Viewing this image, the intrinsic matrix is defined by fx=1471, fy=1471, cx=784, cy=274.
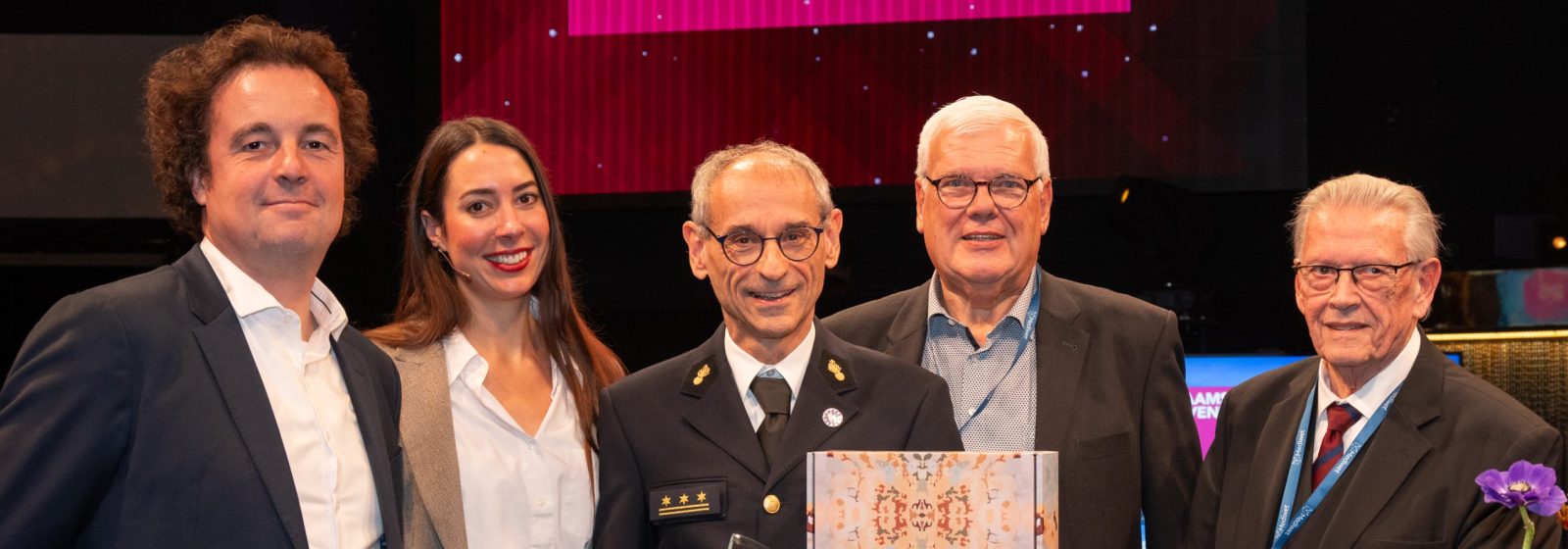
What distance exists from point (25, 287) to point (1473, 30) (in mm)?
5213

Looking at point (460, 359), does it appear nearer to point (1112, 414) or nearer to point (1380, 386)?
point (1112, 414)

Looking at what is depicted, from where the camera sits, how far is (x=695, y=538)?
247 centimetres

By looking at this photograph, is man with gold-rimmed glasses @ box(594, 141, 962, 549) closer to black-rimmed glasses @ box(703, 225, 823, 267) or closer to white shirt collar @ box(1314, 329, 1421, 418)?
black-rimmed glasses @ box(703, 225, 823, 267)

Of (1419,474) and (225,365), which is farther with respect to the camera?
(1419,474)

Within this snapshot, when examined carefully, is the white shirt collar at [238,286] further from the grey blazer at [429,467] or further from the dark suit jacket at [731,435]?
the dark suit jacket at [731,435]

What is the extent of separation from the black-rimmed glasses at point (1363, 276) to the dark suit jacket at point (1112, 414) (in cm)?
32

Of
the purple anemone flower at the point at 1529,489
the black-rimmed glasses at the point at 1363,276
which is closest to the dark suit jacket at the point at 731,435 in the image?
the black-rimmed glasses at the point at 1363,276

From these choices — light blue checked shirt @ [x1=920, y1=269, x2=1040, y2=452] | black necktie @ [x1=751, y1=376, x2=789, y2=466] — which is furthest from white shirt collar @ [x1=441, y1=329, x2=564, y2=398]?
light blue checked shirt @ [x1=920, y1=269, x2=1040, y2=452]

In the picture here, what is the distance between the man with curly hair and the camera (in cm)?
197

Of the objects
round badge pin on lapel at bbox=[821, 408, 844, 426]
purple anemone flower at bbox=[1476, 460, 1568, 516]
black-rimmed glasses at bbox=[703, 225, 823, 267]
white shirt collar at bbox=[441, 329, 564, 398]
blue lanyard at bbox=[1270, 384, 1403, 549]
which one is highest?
black-rimmed glasses at bbox=[703, 225, 823, 267]

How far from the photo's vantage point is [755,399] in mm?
2623

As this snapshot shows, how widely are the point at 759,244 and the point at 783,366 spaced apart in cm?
23

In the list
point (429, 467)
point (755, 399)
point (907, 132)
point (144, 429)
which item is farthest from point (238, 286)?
point (907, 132)

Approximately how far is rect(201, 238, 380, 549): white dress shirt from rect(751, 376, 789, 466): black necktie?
665 millimetres
